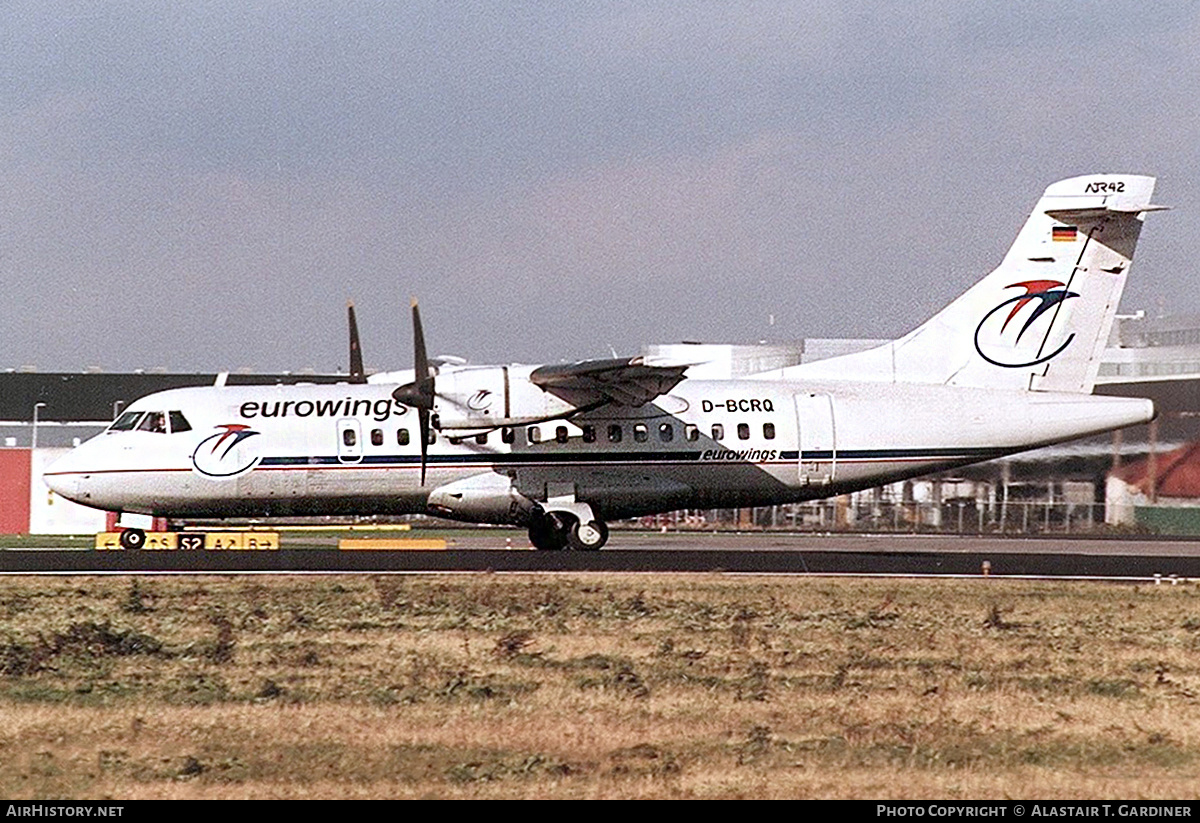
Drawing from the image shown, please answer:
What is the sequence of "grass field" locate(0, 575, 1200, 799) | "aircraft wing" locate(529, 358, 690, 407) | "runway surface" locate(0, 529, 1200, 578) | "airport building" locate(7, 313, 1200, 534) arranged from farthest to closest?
"airport building" locate(7, 313, 1200, 534), "aircraft wing" locate(529, 358, 690, 407), "runway surface" locate(0, 529, 1200, 578), "grass field" locate(0, 575, 1200, 799)

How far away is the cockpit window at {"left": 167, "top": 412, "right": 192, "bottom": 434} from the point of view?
32656 millimetres

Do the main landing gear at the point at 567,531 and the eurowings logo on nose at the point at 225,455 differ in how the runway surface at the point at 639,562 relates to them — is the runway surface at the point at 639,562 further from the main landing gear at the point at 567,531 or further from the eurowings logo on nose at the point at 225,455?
the eurowings logo on nose at the point at 225,455

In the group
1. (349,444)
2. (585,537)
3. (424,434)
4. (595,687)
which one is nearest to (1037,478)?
(585,537)

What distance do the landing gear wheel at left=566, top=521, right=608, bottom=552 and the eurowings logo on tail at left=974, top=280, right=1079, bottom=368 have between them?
8861 millimetres

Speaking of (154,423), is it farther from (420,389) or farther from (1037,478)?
(1037,478)

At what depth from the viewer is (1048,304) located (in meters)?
33.7

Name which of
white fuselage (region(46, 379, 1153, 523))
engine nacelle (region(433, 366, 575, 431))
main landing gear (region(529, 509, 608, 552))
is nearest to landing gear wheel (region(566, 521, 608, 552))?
main landing gear (region(529, 509, 608, 552))

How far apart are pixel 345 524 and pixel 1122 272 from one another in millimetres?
34744

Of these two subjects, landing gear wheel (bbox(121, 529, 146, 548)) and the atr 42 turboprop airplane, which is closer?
the atr 42 turboprop airplane

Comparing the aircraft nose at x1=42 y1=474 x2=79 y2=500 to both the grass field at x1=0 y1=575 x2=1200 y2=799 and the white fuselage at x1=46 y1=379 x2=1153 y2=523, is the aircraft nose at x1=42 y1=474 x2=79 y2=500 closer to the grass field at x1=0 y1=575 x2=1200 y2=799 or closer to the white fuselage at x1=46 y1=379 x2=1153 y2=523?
the white fuselage at x1=46 y1=379 x2=1153 y2=523

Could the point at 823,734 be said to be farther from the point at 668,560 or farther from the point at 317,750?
the point at 668,560

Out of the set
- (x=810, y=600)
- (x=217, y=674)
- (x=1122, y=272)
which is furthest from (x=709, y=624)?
(x=1122, y=272)

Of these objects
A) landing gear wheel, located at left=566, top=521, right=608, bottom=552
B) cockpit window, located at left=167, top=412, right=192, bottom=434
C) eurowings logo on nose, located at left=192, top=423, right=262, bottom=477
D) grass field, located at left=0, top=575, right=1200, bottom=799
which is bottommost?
grass field, located at left=0, top=575, right=1200, bottom=799

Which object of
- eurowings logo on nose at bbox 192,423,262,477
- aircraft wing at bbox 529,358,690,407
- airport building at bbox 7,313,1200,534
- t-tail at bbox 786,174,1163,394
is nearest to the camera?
aircraft wing at bbox 529,358,690,407
